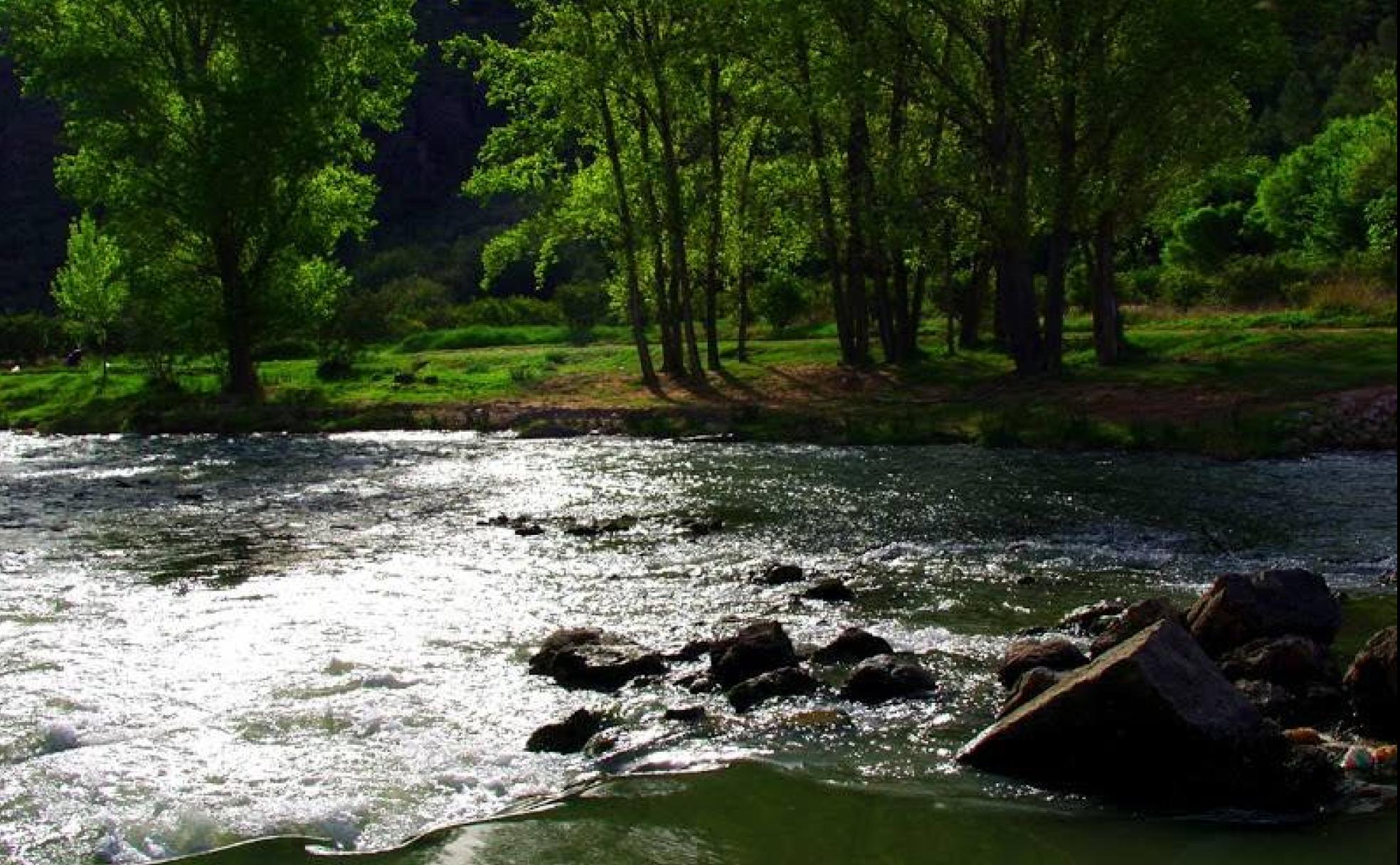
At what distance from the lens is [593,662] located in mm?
12289

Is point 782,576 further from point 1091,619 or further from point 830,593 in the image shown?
point 1091,619

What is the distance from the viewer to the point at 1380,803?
27.6 feet

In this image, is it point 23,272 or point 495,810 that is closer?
point 495,810

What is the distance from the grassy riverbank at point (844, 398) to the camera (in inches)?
1140

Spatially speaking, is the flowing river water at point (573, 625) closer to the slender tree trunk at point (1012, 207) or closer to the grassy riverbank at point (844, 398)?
the grassy riverbank at point (844, 398)

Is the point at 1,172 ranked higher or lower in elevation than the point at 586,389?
higher

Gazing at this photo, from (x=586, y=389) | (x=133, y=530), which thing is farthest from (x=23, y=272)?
(x=133, y=530)

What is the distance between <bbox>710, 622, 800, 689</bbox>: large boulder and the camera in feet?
39.2

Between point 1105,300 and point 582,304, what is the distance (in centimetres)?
3910

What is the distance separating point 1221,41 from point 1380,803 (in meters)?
28.1

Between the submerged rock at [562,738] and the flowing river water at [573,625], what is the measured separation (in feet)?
0.48

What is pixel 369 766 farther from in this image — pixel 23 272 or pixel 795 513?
pixel 23 272

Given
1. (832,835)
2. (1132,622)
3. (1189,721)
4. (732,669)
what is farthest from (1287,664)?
(732,669)

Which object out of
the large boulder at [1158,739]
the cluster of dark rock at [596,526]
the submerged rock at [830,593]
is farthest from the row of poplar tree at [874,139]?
the large boulder at [1158,739]
